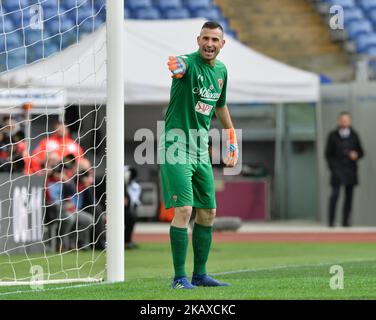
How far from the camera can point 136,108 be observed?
2147 centimetres

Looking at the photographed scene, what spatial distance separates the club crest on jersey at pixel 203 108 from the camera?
8422 mm

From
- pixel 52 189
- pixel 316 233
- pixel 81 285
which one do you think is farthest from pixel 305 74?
pixel 81 285

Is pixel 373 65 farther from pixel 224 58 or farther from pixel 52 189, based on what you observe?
pixel 52 189

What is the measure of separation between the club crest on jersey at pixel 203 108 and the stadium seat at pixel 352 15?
15012 mm

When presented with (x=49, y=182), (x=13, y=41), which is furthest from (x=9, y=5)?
(x=49, y=182)

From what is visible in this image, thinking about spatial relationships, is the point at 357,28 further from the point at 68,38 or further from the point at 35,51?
the point at 35,51

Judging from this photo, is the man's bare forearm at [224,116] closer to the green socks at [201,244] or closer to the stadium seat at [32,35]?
the green socks at [201,244]

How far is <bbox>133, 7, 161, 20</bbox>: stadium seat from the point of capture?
907 inches

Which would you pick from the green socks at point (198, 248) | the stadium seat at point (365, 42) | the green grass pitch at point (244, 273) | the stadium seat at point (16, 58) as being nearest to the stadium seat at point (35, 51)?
the stadium seat at point (16, 58)

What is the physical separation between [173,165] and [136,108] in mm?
13212

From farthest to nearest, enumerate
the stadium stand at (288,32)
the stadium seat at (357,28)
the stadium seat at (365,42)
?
the stadium stand at (288,32) < the stadium seat at (357,28) < the stadium seat at (365,42)

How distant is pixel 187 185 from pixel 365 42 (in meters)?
14.8

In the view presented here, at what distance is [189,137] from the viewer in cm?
837

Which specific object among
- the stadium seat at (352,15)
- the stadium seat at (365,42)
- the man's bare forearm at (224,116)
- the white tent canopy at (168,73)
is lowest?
the man's bare forearm at (224,116)
